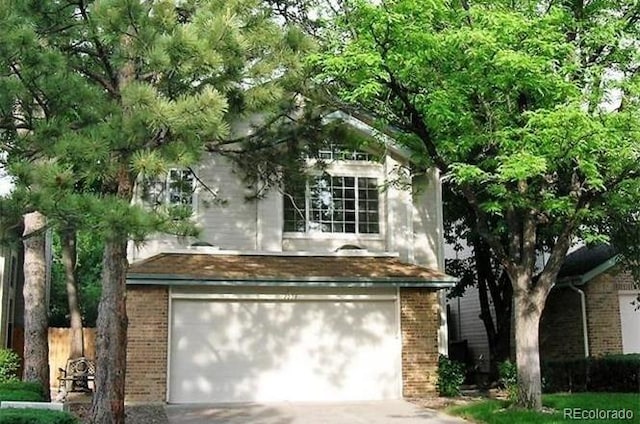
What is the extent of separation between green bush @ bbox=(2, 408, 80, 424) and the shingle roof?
6774 mm

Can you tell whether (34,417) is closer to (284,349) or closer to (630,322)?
(284,349)

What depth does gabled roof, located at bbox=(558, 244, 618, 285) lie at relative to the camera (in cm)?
1891

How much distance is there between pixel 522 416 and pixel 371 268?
5.67 metres

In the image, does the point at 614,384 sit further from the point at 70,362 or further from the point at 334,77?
the point at 70,362

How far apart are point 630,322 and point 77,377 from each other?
1433 centimetres

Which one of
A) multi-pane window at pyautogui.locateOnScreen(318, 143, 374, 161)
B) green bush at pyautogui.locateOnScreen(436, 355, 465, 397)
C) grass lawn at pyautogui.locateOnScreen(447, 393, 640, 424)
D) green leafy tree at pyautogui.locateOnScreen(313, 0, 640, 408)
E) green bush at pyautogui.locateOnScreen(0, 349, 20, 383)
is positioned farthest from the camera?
green bush at pyautogui.locateOnScreen(436, 355, 465, 397)

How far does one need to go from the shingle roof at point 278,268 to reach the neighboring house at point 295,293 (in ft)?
0.14

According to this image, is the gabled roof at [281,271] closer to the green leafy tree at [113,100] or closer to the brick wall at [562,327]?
the green leafy tree at [113,100]

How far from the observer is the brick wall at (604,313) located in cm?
1878

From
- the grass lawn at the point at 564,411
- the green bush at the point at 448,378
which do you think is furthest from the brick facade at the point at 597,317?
the green bush at the point at 448,378

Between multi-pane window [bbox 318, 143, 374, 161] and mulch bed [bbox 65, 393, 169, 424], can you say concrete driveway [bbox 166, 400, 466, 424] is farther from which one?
multi-pane window [bbox 318, 143, 374, 161]

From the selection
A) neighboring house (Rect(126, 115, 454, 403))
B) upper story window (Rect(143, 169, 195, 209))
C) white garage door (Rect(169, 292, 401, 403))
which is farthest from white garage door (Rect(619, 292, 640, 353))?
upper story window (Rect(143, 169, 195, 209))

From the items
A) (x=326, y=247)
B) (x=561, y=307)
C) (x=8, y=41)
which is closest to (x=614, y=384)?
(x=561, y=307)

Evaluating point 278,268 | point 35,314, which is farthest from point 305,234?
point 35,314
